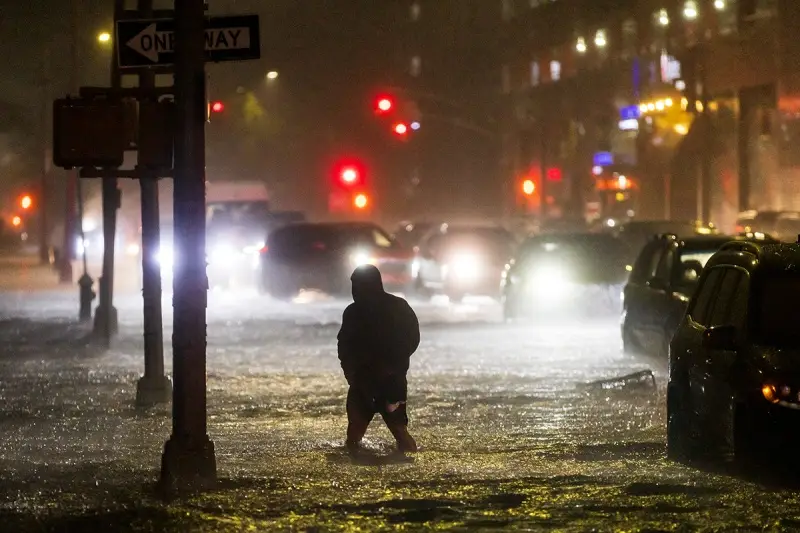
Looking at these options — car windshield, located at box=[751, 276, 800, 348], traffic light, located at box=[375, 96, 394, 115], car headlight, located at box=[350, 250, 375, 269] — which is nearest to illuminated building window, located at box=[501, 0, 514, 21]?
traffic light, located at box=[375, 96, 394, 115]

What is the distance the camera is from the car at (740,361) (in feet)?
30.0

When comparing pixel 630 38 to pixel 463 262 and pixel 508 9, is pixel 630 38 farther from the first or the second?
pixel 463 262

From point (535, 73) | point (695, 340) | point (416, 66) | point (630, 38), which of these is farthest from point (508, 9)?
point (695, 340)

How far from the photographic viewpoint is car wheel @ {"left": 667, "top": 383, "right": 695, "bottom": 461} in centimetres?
1065

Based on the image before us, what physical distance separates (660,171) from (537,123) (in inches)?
649

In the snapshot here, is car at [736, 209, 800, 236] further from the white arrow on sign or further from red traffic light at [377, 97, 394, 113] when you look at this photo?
the white arrow on sign

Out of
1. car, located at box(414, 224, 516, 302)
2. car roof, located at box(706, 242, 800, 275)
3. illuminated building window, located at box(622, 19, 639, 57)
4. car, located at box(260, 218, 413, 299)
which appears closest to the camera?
car roof, located at box(706, 242, 800, 275)

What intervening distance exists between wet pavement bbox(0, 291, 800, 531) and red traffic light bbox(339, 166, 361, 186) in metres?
22.7

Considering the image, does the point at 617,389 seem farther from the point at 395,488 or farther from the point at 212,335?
the point at 212,335

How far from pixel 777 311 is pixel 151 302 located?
A: 7.31 m

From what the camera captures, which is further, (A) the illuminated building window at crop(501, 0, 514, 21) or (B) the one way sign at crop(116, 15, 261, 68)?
(A) the illuminated building window at crop(501, 0, 514, 21)

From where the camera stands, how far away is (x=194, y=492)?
30.8 ft

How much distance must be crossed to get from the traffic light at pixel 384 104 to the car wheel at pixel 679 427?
27.3 m

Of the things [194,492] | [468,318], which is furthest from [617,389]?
[468,318]
